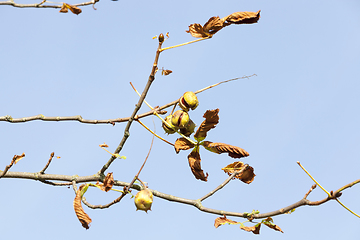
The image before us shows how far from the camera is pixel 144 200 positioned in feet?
11.0

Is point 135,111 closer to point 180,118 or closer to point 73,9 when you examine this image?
point 180,118

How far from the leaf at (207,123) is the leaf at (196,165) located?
18 centimetres

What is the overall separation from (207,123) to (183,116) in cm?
23

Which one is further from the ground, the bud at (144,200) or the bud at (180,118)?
the bud at (180,118)

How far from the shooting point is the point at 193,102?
3.61 metres

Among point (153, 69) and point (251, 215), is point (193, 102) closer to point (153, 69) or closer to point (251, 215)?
point (153, 69)

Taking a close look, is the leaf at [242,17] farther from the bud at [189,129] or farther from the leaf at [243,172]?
the leaf at [243,172]

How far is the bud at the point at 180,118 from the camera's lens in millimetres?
3598

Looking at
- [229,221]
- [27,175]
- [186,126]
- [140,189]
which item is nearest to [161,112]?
[186,126]

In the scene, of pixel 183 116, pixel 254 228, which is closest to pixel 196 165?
pixel 183 116

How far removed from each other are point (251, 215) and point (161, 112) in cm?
120

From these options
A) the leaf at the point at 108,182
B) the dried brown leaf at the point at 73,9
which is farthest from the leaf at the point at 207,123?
the dried brown leaf at the point at 73,9

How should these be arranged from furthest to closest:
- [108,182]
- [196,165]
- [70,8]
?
[196,165] → [70,8] → [108,182]

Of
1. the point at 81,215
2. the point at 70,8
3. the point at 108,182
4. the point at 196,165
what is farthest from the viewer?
the point at 196,165
